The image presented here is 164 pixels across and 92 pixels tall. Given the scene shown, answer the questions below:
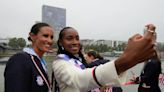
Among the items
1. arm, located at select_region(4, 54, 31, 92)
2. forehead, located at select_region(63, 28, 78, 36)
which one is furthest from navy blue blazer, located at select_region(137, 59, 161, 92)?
arm, located at select_region(4, 54, 31, 92)

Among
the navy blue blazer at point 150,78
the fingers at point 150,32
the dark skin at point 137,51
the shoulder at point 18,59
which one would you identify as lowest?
the navy blue blazer at point 150,78

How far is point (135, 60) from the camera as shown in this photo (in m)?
1.48

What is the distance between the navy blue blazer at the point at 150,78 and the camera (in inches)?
233

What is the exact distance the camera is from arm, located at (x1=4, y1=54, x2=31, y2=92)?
83.8 inches

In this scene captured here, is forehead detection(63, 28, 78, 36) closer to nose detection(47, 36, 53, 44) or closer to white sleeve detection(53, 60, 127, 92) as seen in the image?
nose detection(47, 36, 53, 44)

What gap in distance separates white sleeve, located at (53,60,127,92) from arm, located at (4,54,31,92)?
0.68ft

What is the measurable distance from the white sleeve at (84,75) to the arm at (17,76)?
206mm

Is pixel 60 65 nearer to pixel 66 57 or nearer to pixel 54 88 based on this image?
pixel 66 57

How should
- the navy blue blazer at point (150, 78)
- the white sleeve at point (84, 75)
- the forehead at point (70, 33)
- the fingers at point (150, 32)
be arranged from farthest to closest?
the navy blue blazer at point (150, 78) → the forehead at point (70, 33) → the white sleeve at point (84, 75) → the fingers at point (150, 32)

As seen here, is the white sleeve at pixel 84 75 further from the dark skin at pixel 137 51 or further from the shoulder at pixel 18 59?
the shoulder at pixel 18 59

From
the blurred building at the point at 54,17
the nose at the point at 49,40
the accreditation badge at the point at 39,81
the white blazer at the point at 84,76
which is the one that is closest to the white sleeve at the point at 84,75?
the white blazer at the point at 84,76

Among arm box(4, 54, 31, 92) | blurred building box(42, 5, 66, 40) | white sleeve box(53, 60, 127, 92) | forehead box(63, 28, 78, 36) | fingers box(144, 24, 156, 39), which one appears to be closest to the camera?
fingers box(144, 24, 156, 39)

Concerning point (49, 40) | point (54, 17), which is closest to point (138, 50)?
point (49, 40)

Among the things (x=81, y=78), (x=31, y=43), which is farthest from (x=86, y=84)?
(x=31, y=43)
